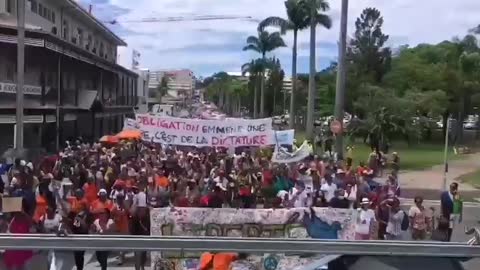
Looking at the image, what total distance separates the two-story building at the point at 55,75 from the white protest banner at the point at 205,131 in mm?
12218

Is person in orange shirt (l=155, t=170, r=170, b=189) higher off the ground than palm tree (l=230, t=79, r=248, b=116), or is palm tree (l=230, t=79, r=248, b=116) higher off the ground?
palm tree (l=230, t=79, r=248, b=116)

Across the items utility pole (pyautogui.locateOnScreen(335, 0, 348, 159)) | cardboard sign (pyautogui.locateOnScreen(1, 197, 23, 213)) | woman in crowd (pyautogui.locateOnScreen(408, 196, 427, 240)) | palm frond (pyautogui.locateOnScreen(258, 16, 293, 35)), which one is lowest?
woman in crowd (pyautogui.locateOnScreen(408, 196, 427, 240))

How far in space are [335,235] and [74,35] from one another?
5340 centimetres

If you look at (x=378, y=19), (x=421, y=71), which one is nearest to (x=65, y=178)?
(x=421, y=71)

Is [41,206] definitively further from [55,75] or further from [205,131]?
[55,75]

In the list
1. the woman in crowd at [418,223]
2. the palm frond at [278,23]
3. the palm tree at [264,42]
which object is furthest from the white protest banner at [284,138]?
the palm tree at [264,42]

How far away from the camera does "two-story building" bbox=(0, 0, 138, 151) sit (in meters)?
37.4

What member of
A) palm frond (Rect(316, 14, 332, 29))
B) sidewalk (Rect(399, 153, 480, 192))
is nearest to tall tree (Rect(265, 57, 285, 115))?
palm frond (Rect(316, 14, 332, 29))

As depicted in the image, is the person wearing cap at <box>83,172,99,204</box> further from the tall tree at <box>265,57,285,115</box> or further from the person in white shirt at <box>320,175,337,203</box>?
the tall tree at <box>265,57,285,115</box>

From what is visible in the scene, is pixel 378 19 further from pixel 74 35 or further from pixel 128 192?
pixel 128 192

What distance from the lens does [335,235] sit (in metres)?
11.8

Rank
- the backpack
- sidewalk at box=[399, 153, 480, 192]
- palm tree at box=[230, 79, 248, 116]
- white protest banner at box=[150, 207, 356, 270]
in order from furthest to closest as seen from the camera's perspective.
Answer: palm tree at box=[230, 79, 248, 116] → sidewalk at box=[399, 153, 480, 192] → the backpack → white protest banner at box=[150, 207, 356, 270]

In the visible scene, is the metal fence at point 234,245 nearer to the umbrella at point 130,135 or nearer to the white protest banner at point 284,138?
the white protest banner at point 284,138

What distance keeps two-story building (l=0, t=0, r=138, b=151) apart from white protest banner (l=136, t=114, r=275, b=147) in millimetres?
12218
